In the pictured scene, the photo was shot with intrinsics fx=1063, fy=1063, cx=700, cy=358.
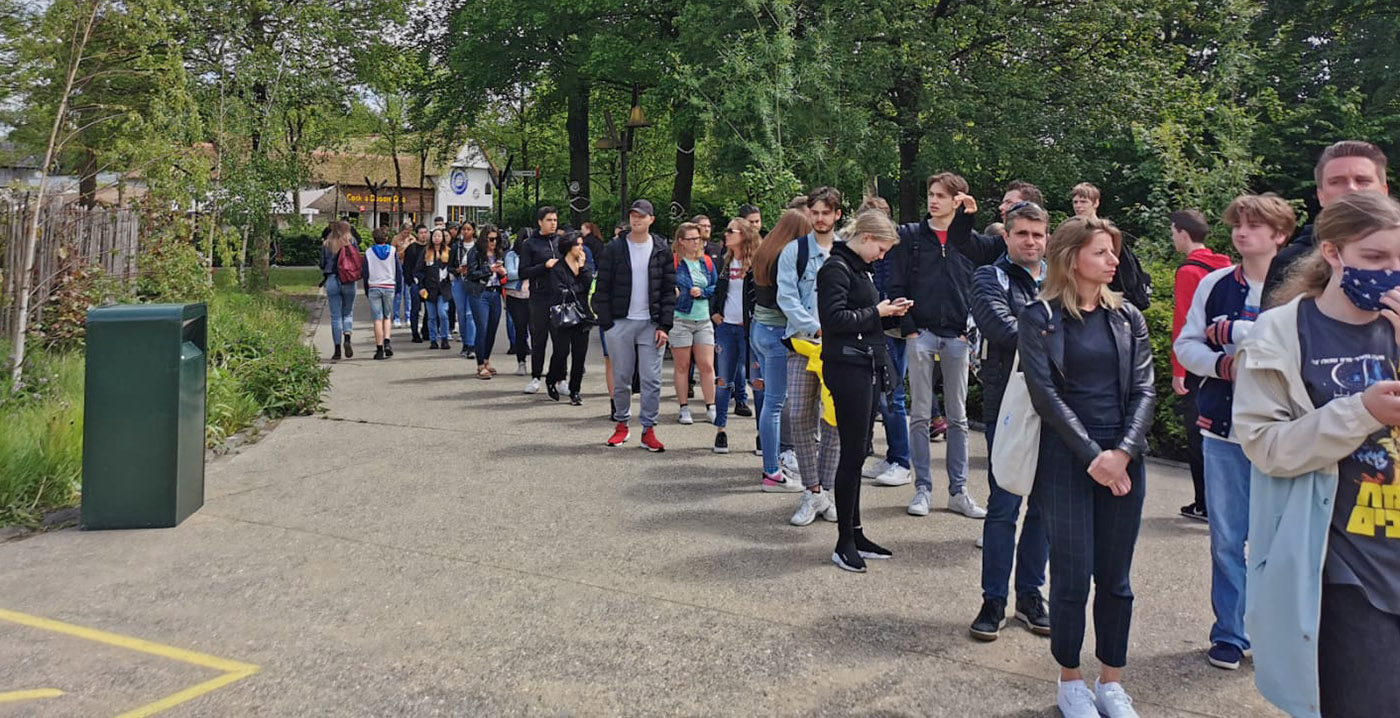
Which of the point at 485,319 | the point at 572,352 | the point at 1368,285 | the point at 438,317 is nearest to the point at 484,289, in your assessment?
the point at 485,319

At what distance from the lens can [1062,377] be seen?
3.67 metres

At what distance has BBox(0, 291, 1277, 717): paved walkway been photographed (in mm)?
3920

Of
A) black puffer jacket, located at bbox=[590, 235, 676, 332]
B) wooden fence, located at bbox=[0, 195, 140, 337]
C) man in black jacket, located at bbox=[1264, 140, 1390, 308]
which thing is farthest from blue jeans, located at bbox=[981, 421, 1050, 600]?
wooden fence, located at bbox=[0, 195, 140, 337]

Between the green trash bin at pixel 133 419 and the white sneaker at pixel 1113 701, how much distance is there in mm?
4973

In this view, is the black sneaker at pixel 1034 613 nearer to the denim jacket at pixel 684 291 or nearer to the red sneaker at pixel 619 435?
the red sneaker at pixel 619 435

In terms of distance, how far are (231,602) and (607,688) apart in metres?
2.02

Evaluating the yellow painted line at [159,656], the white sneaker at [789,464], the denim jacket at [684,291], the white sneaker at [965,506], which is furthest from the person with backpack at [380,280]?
the yellow painted line at [159,656]

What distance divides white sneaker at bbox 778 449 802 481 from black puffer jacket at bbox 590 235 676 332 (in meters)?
1.59

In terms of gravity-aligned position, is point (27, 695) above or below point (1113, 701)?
below

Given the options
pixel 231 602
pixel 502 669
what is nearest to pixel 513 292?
pixel 231 602

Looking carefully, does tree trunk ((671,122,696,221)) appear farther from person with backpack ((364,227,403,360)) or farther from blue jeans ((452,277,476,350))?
person with backpack ((364,227,403,360))

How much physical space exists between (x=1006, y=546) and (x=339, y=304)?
12072 millimetres

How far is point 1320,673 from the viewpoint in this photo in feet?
8.82

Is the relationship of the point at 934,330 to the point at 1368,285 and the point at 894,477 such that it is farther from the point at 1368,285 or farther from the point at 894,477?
the point at 1368,285
